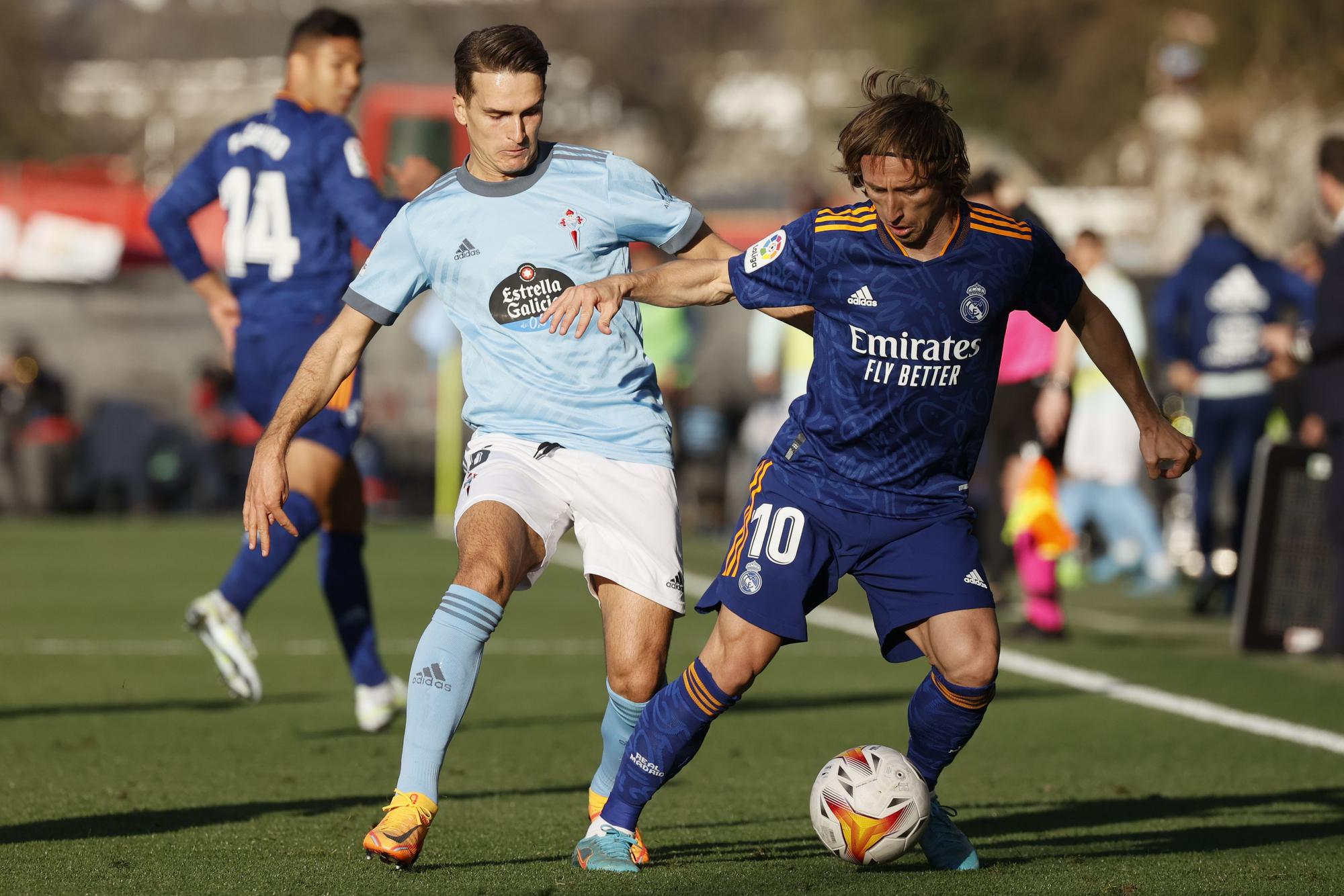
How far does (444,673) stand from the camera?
507 centimetres

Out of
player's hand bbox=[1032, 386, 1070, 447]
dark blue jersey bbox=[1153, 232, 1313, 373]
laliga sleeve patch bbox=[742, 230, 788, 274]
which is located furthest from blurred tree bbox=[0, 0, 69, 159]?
laliga sleeve patch bbox=[742, 230, 788, 274]

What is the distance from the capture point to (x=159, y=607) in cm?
1255

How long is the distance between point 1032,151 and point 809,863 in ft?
109

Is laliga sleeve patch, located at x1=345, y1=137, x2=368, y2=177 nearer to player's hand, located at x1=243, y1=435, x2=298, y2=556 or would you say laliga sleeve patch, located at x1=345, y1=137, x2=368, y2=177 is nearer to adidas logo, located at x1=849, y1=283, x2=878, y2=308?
player's hand, located at x1=243, y1=435, x2=298, y2=556

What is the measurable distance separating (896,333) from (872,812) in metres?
1.23

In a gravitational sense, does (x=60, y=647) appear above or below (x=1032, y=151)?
below

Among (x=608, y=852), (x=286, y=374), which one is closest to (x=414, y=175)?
(x=286, y=374)

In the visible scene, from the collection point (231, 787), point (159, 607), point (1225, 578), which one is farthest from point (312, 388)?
point (1225, 578)

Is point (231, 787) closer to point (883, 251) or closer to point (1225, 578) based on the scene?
point (883, 251)

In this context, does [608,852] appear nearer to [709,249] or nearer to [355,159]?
[709,249]

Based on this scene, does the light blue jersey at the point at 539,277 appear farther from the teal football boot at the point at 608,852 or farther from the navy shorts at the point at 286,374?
the navy shorts at the point at 286,374

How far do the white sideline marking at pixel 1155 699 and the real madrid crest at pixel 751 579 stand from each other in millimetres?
1825

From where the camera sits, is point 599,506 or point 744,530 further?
point 599,506

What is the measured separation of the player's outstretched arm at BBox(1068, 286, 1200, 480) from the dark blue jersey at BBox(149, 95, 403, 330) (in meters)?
3.21
